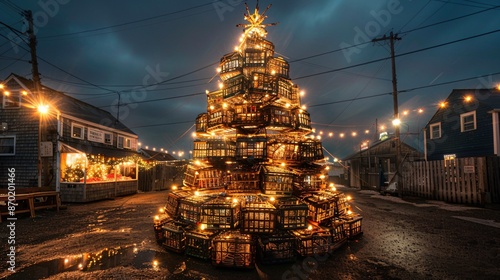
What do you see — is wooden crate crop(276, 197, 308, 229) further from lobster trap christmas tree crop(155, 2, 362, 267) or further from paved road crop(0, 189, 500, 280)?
paved road crop(0, 189, 500, 280)

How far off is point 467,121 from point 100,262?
29681 millimetres

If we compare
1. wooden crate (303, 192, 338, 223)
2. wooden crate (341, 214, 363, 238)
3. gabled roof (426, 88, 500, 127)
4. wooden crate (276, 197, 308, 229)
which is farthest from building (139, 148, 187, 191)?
gabled roof (426, 88, 500, 127)

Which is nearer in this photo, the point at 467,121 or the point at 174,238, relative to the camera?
the point at 174,238

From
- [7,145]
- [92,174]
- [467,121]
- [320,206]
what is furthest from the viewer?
[467,121]

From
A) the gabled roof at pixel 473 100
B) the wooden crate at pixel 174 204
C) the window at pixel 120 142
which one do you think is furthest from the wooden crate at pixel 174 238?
the gabled roof at pixel 473 100

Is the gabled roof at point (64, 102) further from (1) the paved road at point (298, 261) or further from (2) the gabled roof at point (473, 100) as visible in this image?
(2) the gabled roof at point (473, 100)

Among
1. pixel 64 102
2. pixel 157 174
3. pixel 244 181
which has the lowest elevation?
pixel 157 174

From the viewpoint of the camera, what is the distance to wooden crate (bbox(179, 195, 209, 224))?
6.24 m

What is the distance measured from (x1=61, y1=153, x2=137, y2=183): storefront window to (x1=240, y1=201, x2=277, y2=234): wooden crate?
15.7 metres

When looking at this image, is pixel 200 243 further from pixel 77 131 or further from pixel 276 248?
pixel 77 131

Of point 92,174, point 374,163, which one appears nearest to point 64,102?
point 92,174

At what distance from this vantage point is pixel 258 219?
19.2 feet

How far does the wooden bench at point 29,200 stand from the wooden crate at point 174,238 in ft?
30.1

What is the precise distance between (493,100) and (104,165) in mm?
34844
